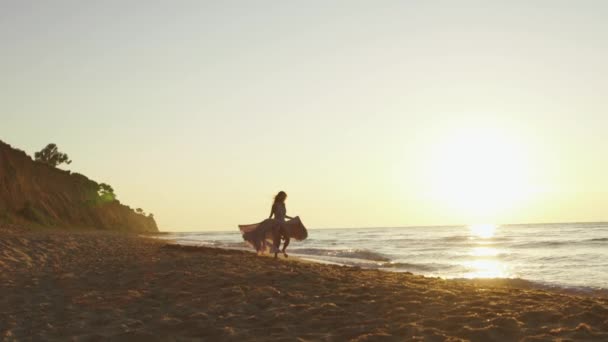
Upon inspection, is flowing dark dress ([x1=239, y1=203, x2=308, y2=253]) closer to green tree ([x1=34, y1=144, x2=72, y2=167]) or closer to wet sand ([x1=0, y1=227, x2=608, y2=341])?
wet sand ([x1=0, y1=227, x2=608, y2=341])

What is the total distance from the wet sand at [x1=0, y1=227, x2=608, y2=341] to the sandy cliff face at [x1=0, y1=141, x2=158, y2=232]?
88.2 ft

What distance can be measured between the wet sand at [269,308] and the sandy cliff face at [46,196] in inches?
1058

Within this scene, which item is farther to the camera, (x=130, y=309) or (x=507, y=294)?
(x=507, y=294)

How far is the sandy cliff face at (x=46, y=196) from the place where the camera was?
3791cm

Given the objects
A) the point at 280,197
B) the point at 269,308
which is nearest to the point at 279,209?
the point at 280,197

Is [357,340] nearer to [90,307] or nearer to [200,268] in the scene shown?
[90,307]

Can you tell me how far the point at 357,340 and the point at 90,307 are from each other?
15.0 feet

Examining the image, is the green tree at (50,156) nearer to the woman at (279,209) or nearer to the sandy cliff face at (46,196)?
the sandy cliff face at (46,196)

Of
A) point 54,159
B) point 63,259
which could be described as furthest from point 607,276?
point 54,159

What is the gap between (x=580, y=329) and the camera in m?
6.78

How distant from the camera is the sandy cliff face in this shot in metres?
37.9

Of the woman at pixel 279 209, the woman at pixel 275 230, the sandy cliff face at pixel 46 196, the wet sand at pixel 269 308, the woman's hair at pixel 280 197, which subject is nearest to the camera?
the wet sand at pixel 269 308

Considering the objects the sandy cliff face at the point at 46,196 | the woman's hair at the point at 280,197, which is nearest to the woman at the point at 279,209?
the woman's hair at the point at 280,197

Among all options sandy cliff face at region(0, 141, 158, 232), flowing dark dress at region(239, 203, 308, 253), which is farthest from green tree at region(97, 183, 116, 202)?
flowing dark dress at region(239, 203, 308, 253)
